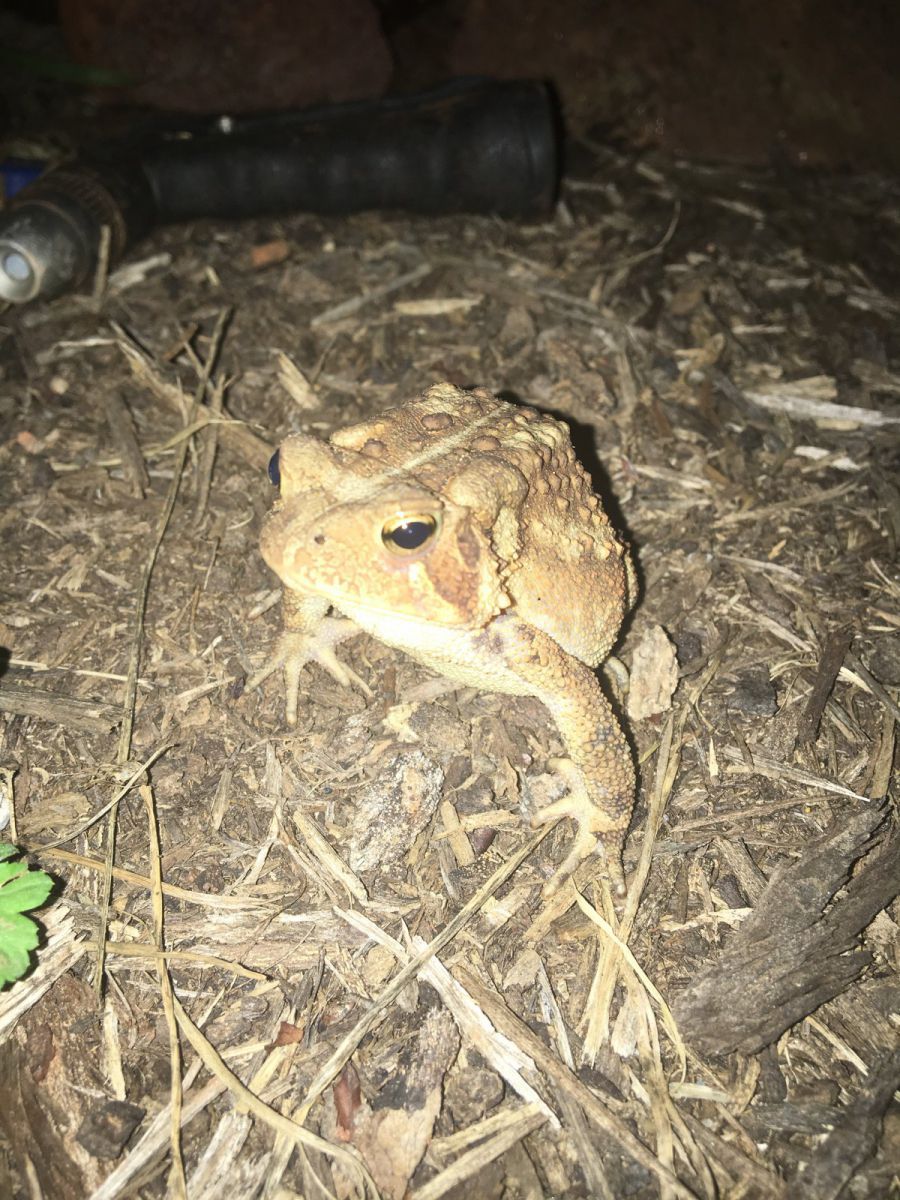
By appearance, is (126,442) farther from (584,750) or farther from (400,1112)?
(400,1112)

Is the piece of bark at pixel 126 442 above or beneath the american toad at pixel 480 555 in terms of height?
beneath

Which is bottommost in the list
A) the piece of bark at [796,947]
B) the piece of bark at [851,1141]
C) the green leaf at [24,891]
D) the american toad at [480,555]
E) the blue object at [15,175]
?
the piece of bark at [851,1141]

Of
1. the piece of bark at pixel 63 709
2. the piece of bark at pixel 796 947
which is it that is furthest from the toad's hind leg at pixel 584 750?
the piece of bark at pixel 63 709

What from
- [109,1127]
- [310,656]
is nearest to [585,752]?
[310,656]

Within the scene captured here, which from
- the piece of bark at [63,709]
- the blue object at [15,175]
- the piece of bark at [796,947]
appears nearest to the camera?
the piece of bark at [796,947]

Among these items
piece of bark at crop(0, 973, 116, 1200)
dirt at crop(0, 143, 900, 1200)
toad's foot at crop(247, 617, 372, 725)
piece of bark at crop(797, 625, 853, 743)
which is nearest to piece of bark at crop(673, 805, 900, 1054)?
dirt at crop(0, 143, 900, 1200)

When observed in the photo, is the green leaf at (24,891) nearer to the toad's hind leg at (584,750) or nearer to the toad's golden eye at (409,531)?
the toad's golden eye at (409,531)
